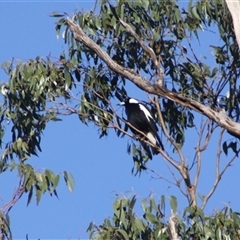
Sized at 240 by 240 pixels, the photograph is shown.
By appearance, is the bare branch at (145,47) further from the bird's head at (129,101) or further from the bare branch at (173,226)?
the bare branch at (173,226)

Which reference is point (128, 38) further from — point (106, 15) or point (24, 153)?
point (24, 153)

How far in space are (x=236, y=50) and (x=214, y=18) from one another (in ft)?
0.92

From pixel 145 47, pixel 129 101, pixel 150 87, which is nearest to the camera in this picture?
pixel 150 87

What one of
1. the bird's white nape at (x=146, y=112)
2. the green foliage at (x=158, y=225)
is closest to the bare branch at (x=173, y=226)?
the green foliage at (x=158, y=225)

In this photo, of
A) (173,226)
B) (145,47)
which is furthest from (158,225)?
(145,47)

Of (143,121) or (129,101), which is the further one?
(129,101)

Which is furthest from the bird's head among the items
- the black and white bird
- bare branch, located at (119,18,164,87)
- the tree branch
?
the tree branch

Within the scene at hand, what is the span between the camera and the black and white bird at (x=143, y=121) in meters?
7.27

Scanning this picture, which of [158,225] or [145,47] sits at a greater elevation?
[145,47]

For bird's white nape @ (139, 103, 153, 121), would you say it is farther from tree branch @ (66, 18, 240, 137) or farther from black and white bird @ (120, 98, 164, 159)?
tree branch @ (66, 18, 240, 137)

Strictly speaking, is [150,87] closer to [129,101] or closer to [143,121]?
[143,121]

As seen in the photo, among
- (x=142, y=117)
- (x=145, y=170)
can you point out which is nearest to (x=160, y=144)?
(x=145, y=170)

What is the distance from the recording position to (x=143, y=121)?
25.7ft

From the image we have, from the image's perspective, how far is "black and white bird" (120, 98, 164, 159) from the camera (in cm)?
727
